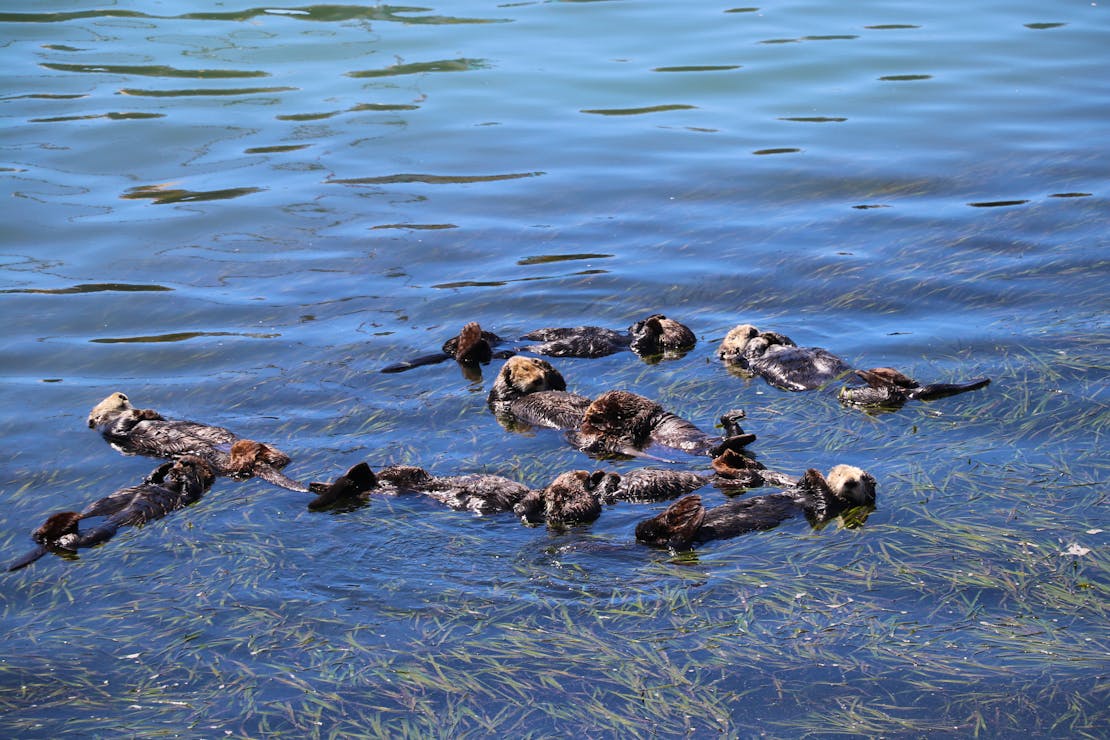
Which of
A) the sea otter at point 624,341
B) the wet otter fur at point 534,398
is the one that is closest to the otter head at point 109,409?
the wet otter fur at point 534,398

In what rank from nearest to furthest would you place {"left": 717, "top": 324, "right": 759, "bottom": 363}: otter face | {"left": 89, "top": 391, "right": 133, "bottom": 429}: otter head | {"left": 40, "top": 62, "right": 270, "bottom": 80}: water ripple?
1. {"left": 89, "top": 391, "right": 133, "bottom": 429}: otter head
2. {"left": 717, "top": 324, "right": 759, "bottom": 363}: otter face
3. {"left": 40, "top": 62, "right": 270, "bottom": 80}: water ripple

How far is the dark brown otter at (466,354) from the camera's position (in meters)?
8.70

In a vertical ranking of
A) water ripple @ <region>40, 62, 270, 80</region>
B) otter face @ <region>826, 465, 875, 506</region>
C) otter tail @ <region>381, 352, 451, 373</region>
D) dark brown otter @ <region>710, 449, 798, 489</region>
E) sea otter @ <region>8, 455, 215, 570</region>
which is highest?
water ripple @ <region>40, 62, 270, 80</region>

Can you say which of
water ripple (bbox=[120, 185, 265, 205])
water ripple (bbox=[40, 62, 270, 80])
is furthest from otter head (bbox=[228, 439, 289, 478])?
water ripple (bbox=[40, 62, 270, 80])

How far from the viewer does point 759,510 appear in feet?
20.2

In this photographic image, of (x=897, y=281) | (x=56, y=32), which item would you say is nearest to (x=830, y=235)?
(x=897, y=281)

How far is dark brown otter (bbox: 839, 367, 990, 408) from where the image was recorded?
7430 millimetres

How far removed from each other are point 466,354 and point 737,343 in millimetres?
1940

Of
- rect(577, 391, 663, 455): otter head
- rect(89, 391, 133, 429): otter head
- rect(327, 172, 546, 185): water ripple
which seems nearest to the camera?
rect(577, 391, 663, 455): otter head

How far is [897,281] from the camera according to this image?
9.88m

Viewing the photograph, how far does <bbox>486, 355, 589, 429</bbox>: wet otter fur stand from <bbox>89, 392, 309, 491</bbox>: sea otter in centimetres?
152

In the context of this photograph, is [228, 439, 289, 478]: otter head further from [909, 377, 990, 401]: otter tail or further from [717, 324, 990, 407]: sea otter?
[909, 377, 990, 401]: otter tail

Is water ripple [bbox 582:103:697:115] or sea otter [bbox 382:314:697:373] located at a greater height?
water ripple [bbox 582:103:697:115]

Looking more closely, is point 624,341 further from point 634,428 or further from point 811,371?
point 634,428
